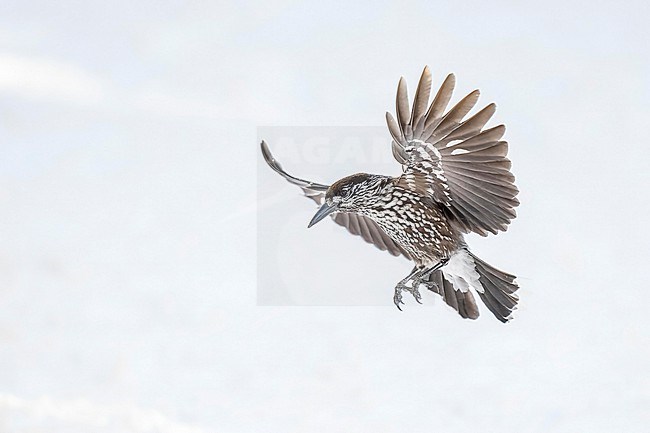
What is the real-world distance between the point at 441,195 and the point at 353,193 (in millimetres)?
434

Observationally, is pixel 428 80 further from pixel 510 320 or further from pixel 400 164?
pixel 510 320

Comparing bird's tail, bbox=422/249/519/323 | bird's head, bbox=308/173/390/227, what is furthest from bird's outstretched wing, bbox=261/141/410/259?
bird's head, bbox=308/173/390/227

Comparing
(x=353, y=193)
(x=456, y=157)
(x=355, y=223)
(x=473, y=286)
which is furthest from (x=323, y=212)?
(x=473, y=286)

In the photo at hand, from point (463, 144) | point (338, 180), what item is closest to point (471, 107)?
point (463, 144)

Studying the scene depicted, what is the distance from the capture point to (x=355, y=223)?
4.61 metres

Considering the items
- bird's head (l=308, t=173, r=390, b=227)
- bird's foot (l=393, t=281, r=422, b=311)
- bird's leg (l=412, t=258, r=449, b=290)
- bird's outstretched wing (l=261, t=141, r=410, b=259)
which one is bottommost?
bird's foot (l=393, t=281, r=422, b=311)

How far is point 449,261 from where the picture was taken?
402cm

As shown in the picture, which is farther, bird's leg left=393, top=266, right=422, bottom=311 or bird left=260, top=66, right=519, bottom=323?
bird's leg left=393, top=266, right=422, bottom=311

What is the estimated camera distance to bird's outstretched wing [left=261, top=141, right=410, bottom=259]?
4.36 meters

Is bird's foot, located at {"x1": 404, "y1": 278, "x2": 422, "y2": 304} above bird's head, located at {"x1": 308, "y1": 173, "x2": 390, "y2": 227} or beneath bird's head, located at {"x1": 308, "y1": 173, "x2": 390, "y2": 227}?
beneath

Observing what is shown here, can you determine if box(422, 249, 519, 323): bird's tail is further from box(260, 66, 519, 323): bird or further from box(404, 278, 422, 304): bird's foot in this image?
box(404, 278, 422, 304): bird's foot

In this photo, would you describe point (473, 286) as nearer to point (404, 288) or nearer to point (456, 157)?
point (404, 288)

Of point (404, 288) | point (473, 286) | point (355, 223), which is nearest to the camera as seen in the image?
point (404, 288)

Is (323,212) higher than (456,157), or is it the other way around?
(456,157)
